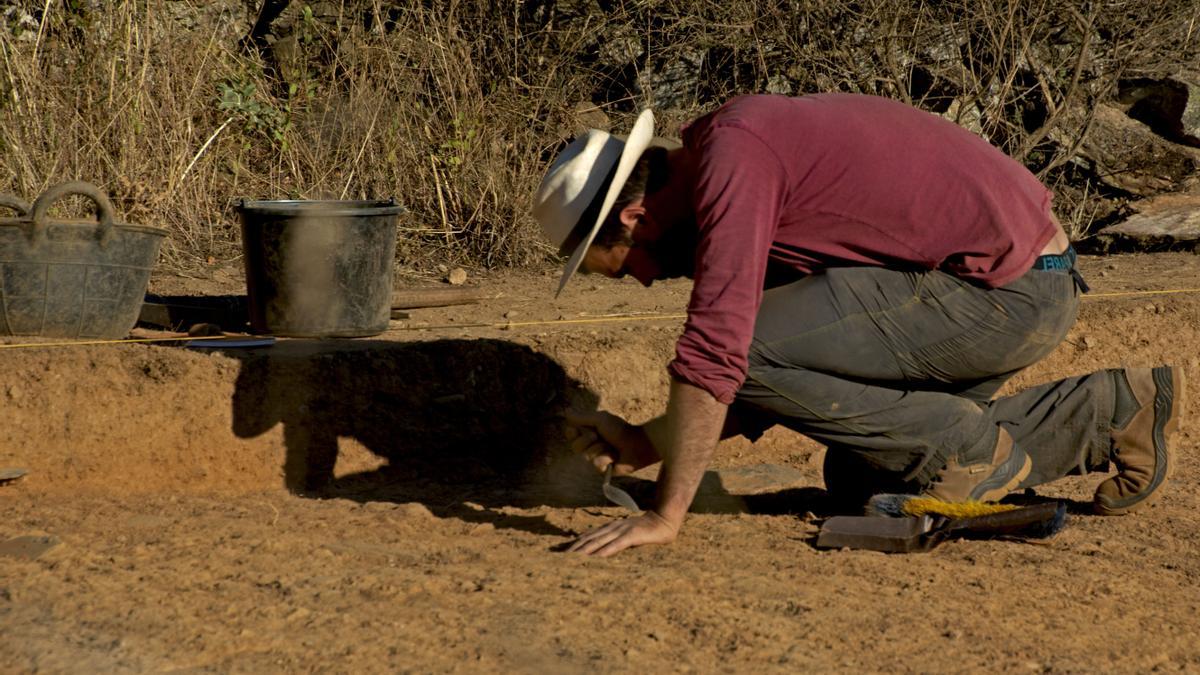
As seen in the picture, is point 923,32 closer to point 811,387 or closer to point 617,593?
point 811,387

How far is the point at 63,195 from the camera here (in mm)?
4656

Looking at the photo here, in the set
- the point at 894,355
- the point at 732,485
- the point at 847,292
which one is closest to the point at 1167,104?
the point at 732,485

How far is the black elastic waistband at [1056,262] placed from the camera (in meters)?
3.25

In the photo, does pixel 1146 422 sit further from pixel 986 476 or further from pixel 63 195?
pixel 63 195

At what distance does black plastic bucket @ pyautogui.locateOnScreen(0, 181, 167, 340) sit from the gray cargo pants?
271cm

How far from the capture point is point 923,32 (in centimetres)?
764

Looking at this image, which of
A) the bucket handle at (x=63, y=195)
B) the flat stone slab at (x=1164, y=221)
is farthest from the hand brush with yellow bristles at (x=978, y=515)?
the flat stone slab at (x=1164, y=221)

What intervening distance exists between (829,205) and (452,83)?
4.60m

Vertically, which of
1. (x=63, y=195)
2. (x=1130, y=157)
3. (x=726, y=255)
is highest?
(x=726, y=255)

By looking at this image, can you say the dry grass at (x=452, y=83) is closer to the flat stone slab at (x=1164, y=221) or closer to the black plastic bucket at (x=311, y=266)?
the flat stone slab at (x=1164, y=221)

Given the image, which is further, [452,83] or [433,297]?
[452,83]

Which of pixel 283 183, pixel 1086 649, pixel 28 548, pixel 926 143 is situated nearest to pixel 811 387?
pixel 926 143

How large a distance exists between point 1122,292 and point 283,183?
4.37 m

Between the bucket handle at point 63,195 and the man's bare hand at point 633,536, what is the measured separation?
2.61 meters
